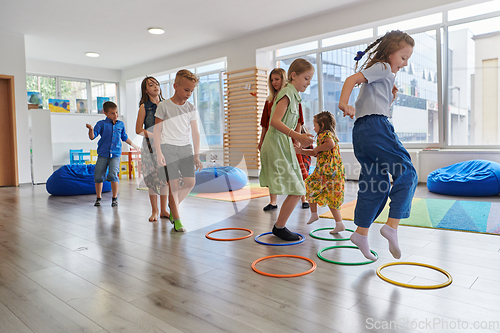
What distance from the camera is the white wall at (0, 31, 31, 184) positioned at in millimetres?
6855

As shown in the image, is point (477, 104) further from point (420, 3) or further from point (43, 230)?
point (43, 230)

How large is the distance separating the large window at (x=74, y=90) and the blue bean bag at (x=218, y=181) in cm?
630

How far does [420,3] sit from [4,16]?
6.70 m

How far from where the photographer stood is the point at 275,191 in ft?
7.70

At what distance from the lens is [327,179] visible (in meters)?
2.72

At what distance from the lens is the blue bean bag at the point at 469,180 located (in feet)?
14.1

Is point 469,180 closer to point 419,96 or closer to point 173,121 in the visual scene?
point 419,96

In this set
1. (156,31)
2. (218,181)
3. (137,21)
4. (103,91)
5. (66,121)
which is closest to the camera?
(218,181)

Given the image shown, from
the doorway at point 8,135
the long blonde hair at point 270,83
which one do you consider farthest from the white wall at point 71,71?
the long blonde hair at point 270,83

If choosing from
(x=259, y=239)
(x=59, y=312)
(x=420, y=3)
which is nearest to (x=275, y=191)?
(x=259, y=239)

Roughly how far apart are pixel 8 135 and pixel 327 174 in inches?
270

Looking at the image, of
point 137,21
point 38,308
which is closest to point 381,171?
point 38,308

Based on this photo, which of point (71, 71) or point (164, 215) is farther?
point (71, 71)

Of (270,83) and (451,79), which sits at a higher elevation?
(451,79)
